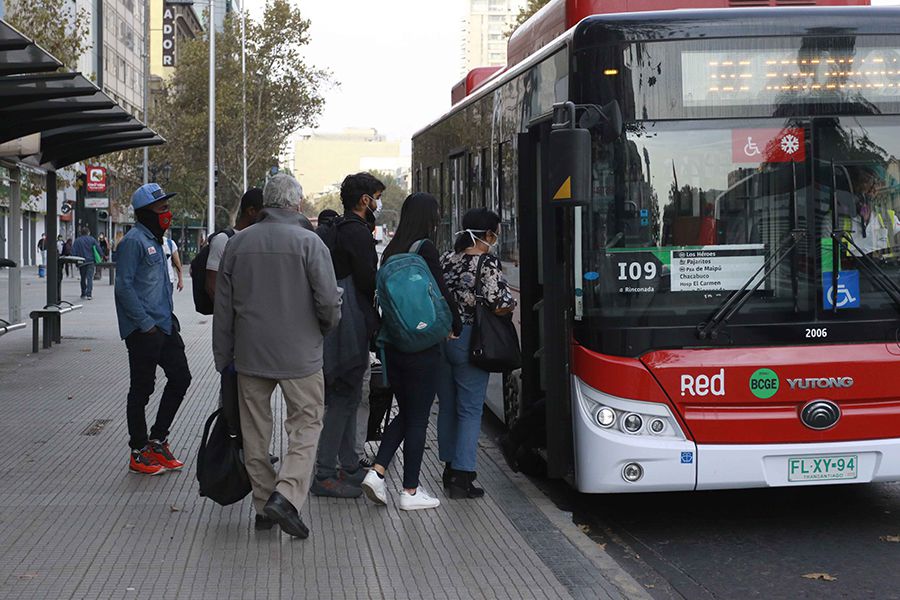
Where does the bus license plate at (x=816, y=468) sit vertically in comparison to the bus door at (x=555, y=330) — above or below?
below

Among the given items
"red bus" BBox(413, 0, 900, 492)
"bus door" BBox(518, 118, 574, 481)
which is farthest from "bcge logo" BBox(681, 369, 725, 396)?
"bus door" BBox(518, 118, 574, 481)

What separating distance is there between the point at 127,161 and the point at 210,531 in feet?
177

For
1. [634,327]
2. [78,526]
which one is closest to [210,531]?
[78,526]

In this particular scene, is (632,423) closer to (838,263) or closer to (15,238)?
(838,263)

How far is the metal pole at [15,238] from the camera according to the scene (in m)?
16.2

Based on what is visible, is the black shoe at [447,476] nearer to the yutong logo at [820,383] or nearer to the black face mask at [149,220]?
the yutong logo at [820,383]

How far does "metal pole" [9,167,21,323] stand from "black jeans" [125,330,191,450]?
8296 millimetres

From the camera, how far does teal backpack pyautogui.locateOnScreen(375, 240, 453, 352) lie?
23.1 ft

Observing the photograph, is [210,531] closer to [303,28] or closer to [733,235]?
[733,235]

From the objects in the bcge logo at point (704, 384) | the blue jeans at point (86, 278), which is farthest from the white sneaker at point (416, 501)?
the blue jeans at point (86, 278)

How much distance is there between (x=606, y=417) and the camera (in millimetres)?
6918

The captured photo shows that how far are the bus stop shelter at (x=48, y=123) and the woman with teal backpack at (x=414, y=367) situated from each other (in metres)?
4.05

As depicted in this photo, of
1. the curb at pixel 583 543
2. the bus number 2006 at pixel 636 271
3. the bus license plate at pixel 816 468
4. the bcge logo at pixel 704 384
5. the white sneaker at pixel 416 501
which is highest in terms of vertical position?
the bus number 2006 at pixel 636 271

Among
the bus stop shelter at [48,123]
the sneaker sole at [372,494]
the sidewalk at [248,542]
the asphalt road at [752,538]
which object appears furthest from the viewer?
the bus stop shelter at [48,123]
